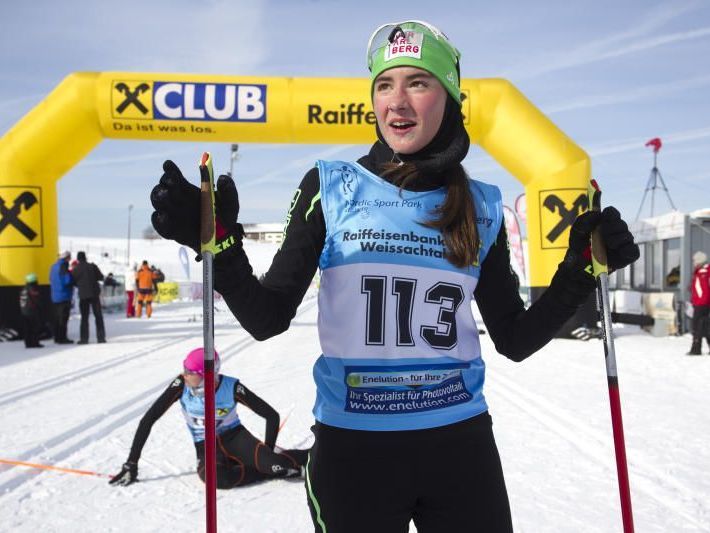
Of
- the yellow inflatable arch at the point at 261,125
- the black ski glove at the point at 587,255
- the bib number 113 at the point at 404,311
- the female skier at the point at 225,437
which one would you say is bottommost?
the female skier at the point at 225,437

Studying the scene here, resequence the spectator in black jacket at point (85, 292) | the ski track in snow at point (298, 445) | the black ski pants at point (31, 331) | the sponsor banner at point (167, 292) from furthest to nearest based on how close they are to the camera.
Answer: the sponsor banner at point (167, 292) → the spectator in black jacket at point (85, 292) → the black ski pants at point (31, 331) → the ski track in snow at point (298, 445)

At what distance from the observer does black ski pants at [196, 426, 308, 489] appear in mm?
3806

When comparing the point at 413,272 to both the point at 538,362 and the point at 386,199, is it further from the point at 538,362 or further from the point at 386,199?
the point at 538,362

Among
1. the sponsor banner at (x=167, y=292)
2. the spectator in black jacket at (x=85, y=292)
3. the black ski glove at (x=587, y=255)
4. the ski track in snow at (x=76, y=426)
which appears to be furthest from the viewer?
the sponsor banner at (x=167, y=292)

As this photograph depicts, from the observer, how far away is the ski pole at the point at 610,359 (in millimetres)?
1529

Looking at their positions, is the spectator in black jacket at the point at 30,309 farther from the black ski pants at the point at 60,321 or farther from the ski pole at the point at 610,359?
the ski pole at the point at 610,359

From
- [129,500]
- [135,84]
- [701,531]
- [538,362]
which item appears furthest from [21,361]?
[701,531]

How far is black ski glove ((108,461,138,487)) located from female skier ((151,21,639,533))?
279cm

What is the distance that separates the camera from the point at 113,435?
482 centimetres

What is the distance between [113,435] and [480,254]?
4330 mm

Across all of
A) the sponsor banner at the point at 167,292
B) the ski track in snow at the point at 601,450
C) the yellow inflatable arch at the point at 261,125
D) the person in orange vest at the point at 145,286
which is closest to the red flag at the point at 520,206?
the yellow inflatable arch at the point at 261,125

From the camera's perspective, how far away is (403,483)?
4.32ft

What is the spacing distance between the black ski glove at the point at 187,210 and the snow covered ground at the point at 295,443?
229cm

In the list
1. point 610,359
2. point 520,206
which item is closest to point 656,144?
point 520,206
